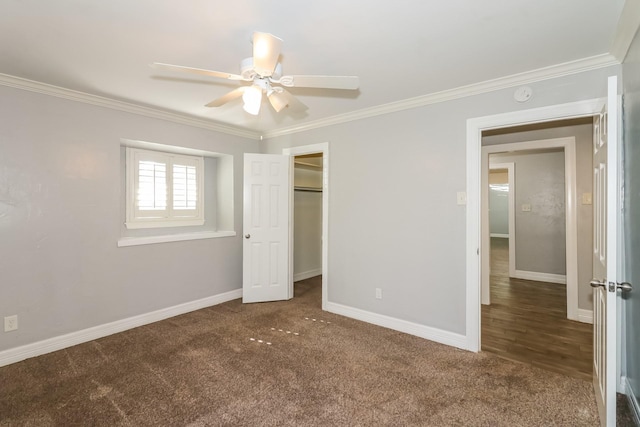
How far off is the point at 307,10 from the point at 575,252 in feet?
12.9

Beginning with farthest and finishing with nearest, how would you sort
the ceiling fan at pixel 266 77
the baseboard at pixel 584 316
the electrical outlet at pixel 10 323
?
the baseboard at pixel 584 316, the electrical outlet at pixel 10 323, the ceiling fan at pixel 266 77

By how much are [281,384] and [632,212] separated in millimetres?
2558

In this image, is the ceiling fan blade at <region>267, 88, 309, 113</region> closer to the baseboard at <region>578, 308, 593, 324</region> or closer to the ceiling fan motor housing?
the ceiling fan motor housing

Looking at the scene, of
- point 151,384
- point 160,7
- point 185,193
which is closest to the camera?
point 160,7

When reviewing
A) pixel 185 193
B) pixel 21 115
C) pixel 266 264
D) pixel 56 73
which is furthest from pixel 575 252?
pixel 21 115

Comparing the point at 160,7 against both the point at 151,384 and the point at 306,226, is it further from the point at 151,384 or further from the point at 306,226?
the point at 306,226

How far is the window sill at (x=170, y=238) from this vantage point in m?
3.40

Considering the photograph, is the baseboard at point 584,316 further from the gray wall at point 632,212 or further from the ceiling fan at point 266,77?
the ceiling fan at point 266,77

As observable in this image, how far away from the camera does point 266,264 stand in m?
4.29

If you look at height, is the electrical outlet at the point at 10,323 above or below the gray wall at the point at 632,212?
below

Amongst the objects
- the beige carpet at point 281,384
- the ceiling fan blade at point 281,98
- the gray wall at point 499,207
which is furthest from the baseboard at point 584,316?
the gray wall at point 499,207

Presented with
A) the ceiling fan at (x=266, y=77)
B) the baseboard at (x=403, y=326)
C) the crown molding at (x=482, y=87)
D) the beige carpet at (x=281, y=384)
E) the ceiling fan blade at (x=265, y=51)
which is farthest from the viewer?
the baseboard at (x=403, y=326)

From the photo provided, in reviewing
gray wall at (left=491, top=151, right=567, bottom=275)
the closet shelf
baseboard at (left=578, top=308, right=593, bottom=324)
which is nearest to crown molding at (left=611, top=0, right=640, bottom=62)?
baseboard at (left=578, top=308, right=593, bottom=324)

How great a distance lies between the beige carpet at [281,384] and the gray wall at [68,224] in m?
0.40
